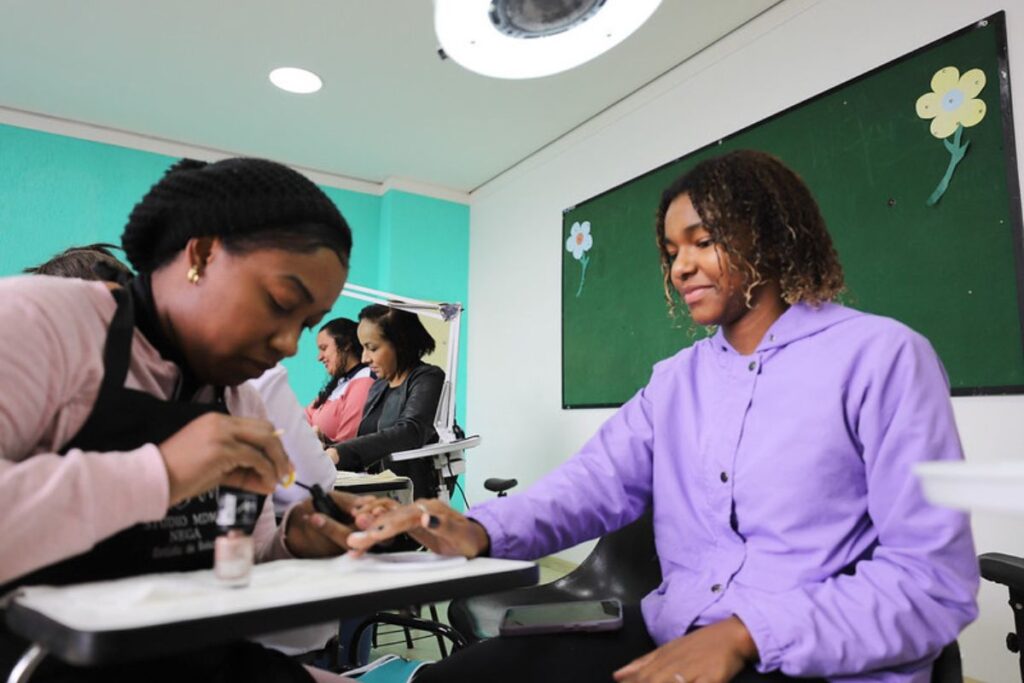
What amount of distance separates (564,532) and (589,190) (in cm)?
295

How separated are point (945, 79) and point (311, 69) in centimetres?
276

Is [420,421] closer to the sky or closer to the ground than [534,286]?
closer to the ground

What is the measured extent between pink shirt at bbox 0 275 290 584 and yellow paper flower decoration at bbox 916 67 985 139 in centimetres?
241

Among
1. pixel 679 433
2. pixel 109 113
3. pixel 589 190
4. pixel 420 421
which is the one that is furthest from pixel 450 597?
pixel 109 113

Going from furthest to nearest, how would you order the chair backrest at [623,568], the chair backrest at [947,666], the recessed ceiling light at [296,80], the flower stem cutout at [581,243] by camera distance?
the flower stem cutout at [581,243] < the recessed ceiling light at [296,80] < the chair backrest at [623,568] < the chair backrest at [947,666]

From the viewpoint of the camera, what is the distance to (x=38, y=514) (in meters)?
0.56

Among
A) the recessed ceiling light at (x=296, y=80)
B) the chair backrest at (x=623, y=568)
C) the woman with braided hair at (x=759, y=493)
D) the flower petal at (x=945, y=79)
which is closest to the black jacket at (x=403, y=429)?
the chair backrest at (x=623, y=568)

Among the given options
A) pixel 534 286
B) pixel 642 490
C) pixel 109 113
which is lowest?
pixel 642 490

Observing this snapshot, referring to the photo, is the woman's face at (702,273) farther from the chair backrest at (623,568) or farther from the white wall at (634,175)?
the white wall at (634,175)

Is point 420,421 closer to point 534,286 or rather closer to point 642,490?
point 534,286

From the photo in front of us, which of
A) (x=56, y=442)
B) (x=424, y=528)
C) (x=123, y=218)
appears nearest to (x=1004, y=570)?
(x=424, y=528)

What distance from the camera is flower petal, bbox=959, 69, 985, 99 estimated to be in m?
2.11

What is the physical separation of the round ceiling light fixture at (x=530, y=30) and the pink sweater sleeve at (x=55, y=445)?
78cm

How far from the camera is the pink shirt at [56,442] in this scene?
1.85 feet
